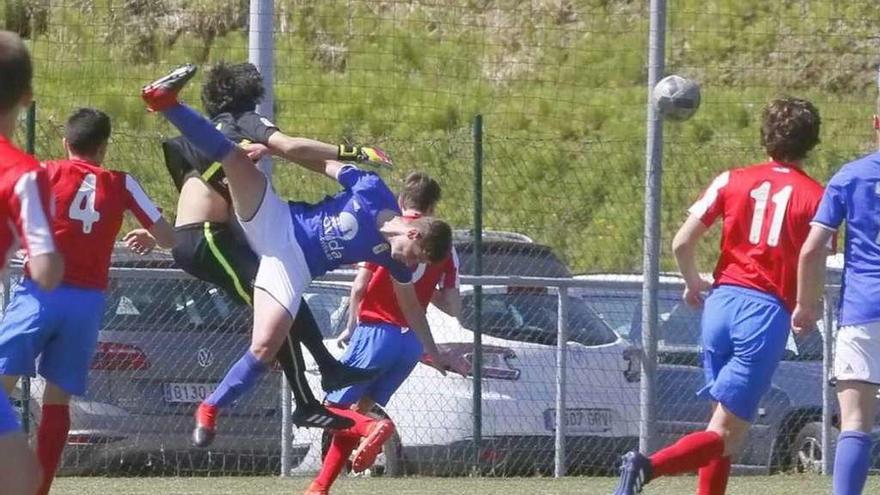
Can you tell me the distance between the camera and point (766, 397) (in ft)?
38.0

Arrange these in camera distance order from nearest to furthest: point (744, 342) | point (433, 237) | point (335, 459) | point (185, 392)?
point (744, 342)
point (433, 237)
point (335, 459)
point (185, 392)

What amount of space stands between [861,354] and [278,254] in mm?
2468

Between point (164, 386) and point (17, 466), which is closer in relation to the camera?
point (17, 466)

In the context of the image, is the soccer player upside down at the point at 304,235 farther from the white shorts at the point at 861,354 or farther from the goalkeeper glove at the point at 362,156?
the white shorts at the point at 861,354

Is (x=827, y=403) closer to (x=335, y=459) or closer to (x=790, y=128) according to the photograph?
(x=335, y=459)

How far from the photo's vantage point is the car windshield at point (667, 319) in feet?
37.4

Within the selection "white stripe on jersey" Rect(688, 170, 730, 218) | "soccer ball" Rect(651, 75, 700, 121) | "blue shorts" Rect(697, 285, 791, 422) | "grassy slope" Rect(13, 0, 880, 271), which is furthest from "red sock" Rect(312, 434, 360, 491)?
"grassy slope" Rect(13, 0, 880, 271)

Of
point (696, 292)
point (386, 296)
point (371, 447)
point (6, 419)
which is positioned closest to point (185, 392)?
point (386, 296)

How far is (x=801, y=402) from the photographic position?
1165 centimetres

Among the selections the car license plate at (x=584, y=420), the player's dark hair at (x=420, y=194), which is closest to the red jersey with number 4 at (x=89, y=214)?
the player's dark hair at (x=420, y=194)

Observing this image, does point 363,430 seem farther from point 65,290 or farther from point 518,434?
point 518,434

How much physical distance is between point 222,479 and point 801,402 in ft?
12.4

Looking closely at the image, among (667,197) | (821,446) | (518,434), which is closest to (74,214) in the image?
(518,434)

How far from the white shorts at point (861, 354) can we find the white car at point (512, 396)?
424 cm
